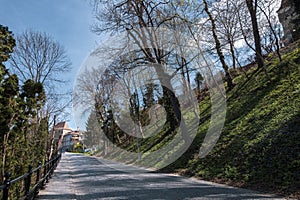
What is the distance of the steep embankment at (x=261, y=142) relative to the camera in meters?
5.68

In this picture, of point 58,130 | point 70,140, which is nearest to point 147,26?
point 58,130

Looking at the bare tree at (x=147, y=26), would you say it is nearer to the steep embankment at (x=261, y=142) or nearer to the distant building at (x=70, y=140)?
the steep embankment at (x=261, y=142)

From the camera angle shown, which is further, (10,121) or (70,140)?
(70,140)

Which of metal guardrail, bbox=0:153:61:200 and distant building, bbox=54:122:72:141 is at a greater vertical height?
distant building, bbox=54:122:72:141

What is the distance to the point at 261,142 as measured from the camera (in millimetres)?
7215

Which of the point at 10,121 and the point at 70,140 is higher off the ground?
the point at 70,140

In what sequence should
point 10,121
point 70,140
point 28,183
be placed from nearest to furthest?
1. point 28,183
2. point 10,121
3. point 70,140

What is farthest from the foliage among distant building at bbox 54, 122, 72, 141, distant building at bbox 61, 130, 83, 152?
distant building at bbox 61, 130, 83, 152

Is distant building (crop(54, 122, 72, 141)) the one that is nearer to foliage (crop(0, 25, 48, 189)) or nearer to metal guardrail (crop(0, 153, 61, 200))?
foliage (crop(0, 25, 48, 189))

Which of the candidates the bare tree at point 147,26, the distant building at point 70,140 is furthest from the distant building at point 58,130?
the distant building at point 70,140

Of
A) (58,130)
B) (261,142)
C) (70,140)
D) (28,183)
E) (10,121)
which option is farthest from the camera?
(70,140)

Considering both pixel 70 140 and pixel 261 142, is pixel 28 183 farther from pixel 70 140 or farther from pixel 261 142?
pixel 70 140

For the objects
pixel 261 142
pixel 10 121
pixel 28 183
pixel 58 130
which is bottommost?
pixel 28 183

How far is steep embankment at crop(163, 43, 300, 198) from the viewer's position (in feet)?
18.6
